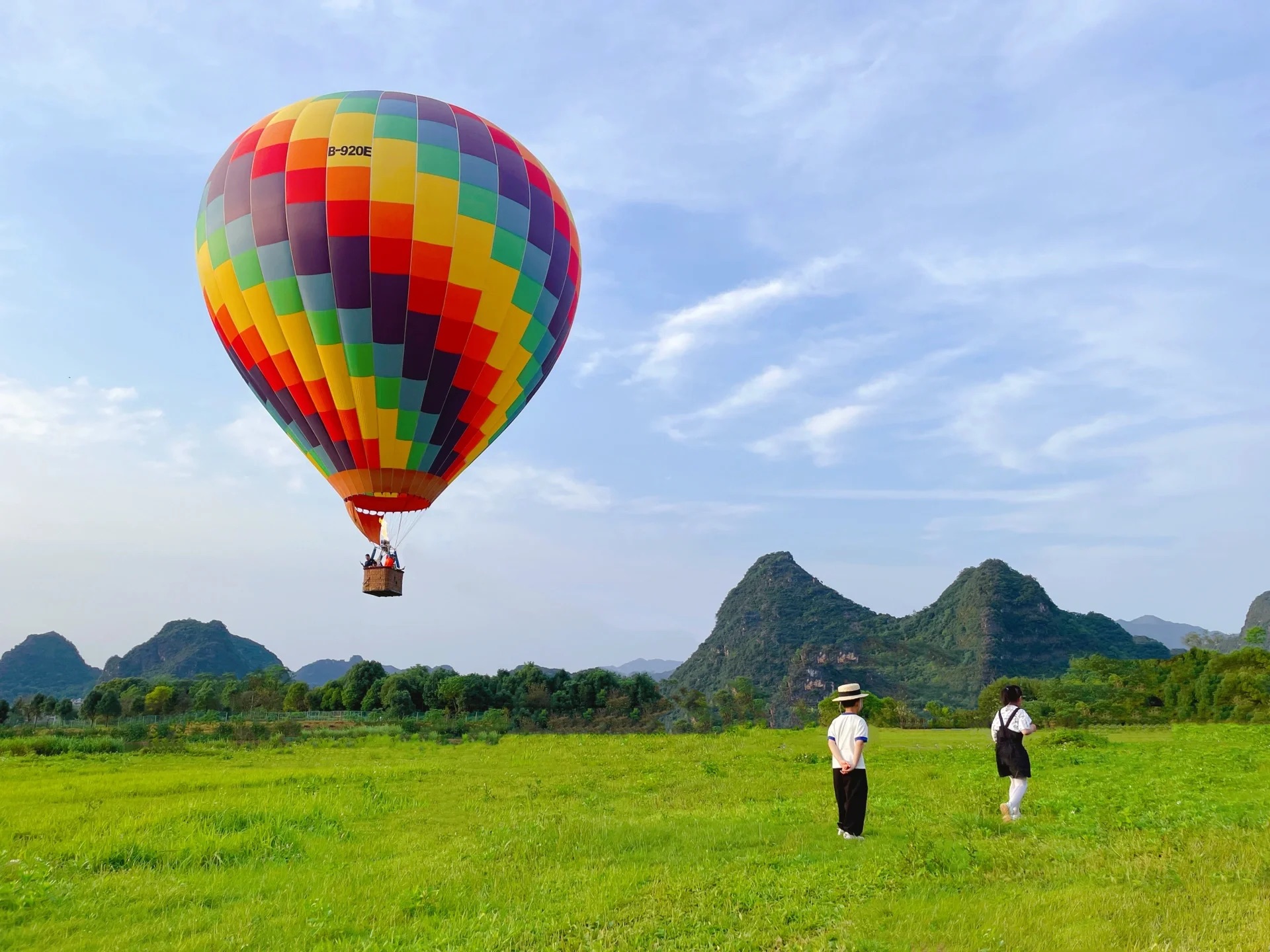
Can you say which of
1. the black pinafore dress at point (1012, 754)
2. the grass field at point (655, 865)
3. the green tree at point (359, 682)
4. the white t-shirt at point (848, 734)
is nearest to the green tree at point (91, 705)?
the green tree at point (359, 682)

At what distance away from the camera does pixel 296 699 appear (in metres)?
68.9

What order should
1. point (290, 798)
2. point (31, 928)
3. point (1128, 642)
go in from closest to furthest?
point (31, 928), point (290, 798), point (1128, 642)

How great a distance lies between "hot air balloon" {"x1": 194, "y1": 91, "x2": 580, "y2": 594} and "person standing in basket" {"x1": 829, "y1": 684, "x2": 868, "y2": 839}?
12849mm

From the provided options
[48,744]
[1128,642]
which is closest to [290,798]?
[48,744]

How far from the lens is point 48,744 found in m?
30.5

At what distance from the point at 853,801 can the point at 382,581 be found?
14.3 metres

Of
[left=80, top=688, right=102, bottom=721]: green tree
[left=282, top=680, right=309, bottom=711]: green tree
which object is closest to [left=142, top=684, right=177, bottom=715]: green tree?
[left=80, top=688, right=102, bottom=721]: green tree

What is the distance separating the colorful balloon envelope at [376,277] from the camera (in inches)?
696

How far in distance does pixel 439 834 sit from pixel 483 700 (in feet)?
185

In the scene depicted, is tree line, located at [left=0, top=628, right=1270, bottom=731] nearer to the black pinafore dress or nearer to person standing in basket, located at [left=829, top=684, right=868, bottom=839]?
the black pinafore dress

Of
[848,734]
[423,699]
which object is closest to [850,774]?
[848,734]

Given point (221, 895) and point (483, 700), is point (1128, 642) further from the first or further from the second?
point (221, 895)

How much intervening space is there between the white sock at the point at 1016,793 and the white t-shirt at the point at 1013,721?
19.0 inches

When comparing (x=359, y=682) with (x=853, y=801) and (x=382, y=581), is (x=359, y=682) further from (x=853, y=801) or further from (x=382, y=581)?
(x=853, y=801)
